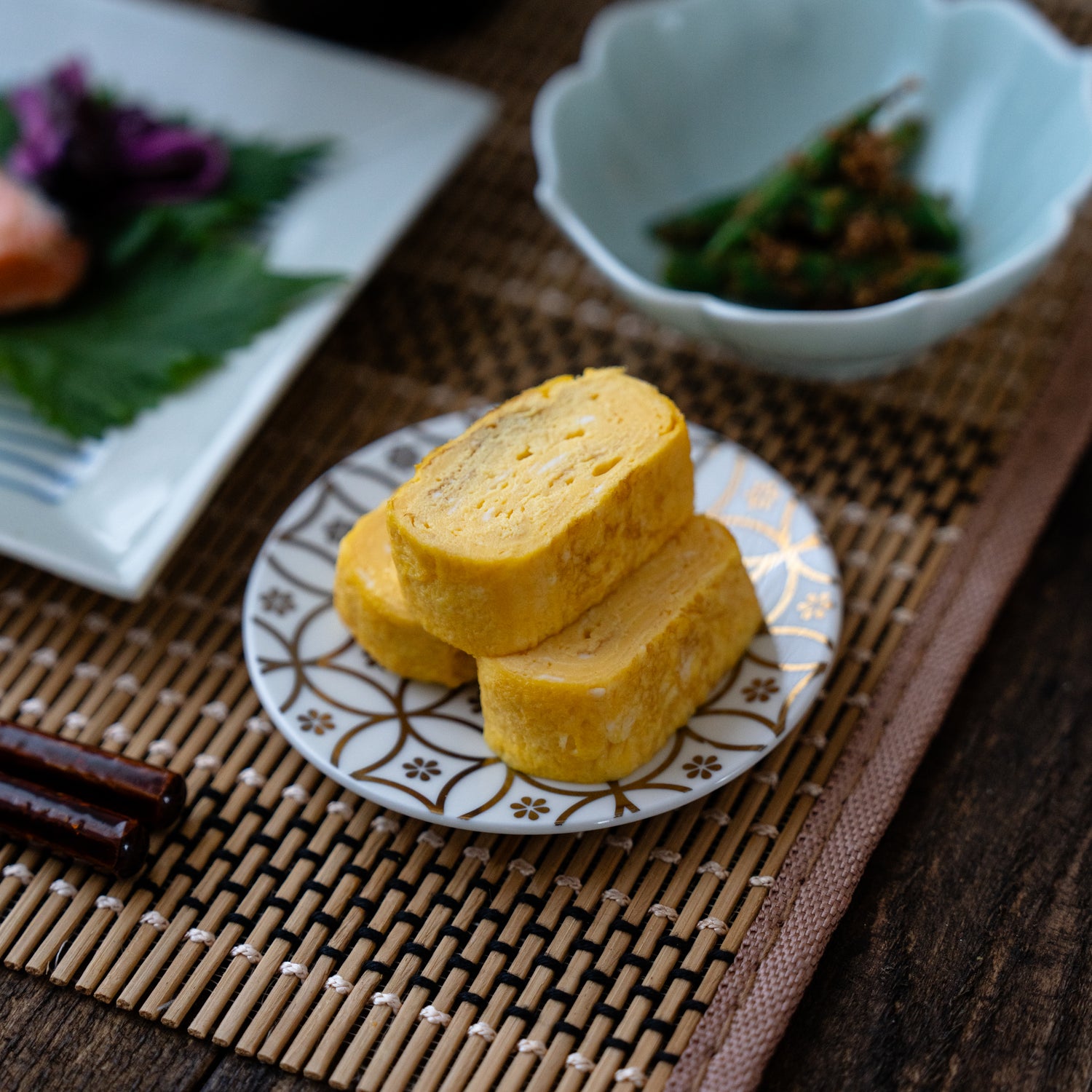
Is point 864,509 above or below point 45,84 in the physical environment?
below

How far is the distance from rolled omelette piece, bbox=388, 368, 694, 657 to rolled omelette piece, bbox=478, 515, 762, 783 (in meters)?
0.02

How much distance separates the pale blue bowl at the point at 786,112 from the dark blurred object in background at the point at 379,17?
0.63 m

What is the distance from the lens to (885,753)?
1445 millimetres

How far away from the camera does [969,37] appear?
2.03 meters

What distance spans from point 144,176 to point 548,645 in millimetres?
1448

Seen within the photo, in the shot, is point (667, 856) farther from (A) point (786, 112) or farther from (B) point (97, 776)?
(A) point (786, 112)

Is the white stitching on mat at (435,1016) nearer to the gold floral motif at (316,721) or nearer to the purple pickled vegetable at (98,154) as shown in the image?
the gold floral motif at (316,721)

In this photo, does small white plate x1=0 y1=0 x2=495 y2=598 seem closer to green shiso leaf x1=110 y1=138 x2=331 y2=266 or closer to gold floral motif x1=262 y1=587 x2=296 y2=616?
green shiso leaf x1=110 y1=138 x2=331 y2=266

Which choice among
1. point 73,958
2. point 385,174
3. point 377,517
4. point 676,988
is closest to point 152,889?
point 73,958

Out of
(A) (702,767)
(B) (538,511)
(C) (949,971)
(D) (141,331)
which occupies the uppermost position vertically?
(B) (538,511)

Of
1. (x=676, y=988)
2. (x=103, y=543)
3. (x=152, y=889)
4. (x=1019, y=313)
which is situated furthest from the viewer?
(x=1019, y=313)

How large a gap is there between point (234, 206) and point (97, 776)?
1169mm

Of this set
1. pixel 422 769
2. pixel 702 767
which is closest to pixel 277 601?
pixel 422 769

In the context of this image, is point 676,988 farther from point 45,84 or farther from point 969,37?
point 45,84
